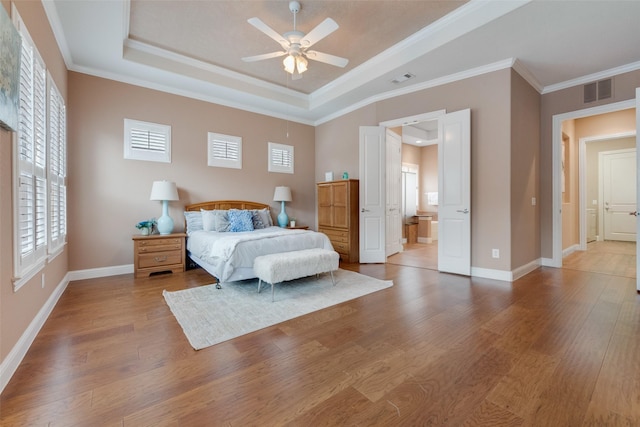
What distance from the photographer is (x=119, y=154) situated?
436 cm

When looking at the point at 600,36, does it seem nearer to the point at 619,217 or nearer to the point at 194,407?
the point at 194,407

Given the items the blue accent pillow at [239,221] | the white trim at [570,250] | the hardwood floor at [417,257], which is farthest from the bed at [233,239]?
the white trim at [570,250]

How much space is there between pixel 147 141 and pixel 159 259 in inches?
Answer: 76.8

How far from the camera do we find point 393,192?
582cm

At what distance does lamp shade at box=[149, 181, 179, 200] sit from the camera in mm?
4391

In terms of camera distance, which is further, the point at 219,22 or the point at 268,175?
the point at 268,175

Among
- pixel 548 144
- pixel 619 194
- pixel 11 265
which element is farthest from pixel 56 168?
pixel 619 194

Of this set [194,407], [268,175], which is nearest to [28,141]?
[194,407]

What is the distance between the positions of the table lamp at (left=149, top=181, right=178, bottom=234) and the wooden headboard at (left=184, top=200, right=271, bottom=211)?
1.43ft

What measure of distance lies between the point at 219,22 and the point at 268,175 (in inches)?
117

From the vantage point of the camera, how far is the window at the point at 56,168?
2.91m

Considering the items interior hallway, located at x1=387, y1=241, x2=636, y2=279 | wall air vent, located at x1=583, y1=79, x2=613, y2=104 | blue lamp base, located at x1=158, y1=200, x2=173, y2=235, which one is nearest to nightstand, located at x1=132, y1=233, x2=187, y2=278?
blue lamp base, located at x1=158, y1=200, x2=173, y2=235

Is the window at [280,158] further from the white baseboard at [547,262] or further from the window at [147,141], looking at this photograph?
the white baseboard at [547,262]

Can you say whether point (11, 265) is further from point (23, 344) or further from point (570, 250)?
point (570, 250)
